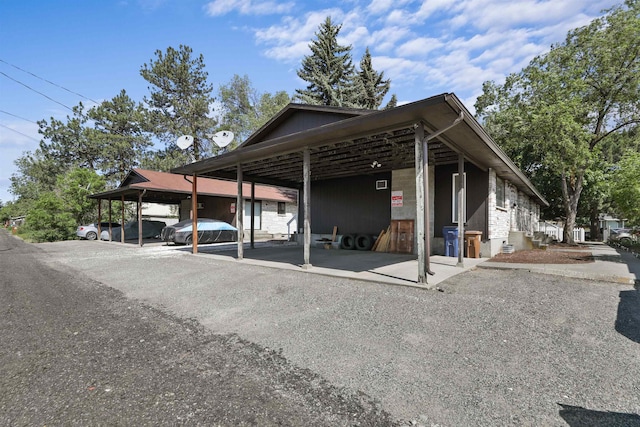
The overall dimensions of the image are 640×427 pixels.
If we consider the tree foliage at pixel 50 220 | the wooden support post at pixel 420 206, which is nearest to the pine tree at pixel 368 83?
the wooden support post at pixel 420 206

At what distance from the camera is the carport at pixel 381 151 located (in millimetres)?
5219

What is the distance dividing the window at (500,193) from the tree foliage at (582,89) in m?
3.31

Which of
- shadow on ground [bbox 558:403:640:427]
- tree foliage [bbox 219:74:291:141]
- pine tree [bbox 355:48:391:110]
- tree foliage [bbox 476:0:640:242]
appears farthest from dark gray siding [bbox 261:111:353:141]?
tree foliage [bbox 219:74:291:141]

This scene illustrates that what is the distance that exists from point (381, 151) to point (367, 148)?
505 millimetres

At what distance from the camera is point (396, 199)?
32.4ft

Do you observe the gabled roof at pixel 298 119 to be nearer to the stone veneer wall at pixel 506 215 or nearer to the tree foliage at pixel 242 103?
the stone veneer wall at pixel 506 215

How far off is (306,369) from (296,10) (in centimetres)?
998

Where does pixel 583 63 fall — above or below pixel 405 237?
above

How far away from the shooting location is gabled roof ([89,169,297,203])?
1473 cm

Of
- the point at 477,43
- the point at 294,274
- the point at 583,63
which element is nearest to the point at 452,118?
the point at 294,274

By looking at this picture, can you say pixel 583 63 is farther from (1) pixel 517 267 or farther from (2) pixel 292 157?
(2) pixel 292 157

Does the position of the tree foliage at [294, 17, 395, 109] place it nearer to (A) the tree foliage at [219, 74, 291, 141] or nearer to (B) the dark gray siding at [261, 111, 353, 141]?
(A) the tree foliage at [219, 74, 291, 141]

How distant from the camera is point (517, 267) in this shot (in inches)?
264

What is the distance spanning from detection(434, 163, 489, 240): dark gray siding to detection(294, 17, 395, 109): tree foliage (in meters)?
14.4
